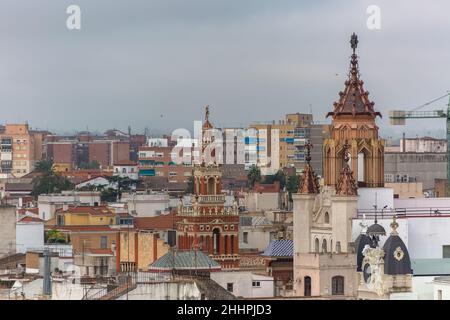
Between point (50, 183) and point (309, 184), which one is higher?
point (50, 183)

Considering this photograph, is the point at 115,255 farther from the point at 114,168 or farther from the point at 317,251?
the point at 114,168

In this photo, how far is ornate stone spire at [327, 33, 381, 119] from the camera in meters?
46.3

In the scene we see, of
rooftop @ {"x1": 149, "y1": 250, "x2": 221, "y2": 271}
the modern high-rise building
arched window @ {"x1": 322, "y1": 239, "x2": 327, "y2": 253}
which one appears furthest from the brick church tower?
the modern high-rise building

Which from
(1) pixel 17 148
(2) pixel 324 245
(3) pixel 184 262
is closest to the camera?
(3) pixel 184 262

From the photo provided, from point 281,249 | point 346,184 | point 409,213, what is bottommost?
point 281,249

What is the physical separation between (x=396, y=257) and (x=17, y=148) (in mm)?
99581

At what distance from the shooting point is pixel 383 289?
123 feet

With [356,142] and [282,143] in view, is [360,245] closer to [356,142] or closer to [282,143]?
[356,142]

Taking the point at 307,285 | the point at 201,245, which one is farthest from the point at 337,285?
the point at 201,245

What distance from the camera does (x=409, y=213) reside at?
44938 millimetres

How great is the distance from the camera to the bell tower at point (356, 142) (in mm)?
45844

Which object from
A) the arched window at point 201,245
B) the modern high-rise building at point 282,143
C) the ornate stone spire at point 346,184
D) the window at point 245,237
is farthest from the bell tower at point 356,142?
the modern high-rise building at point 282,143

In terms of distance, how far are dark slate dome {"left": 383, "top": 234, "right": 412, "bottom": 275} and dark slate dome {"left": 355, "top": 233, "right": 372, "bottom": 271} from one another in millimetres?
1237
